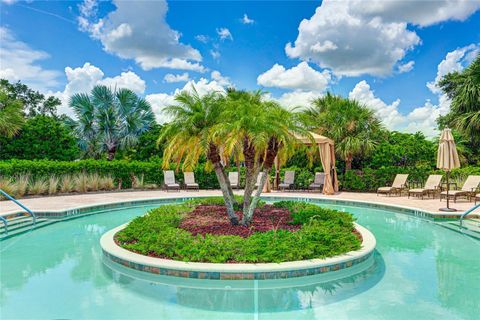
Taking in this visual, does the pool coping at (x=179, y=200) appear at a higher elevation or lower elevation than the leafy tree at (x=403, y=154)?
lower

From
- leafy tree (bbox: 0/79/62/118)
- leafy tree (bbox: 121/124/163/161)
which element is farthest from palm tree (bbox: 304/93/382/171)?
leafy tree (bbox: 0/79/62/118)

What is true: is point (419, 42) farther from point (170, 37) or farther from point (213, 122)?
point (213, 122)

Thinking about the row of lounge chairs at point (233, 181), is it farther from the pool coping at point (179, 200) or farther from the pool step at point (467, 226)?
the pool step at point (467, 226)

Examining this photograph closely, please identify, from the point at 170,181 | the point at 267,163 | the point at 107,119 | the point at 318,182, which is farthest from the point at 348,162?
the point at 107,119

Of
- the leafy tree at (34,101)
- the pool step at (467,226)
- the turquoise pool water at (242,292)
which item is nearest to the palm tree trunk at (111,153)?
the turquoise pool water at (242,292)

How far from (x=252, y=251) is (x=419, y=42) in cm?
2065

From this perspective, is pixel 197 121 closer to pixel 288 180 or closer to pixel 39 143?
pixel 288 180

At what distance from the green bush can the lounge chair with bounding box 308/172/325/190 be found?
9.52 meters

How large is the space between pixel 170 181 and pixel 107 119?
8387mm

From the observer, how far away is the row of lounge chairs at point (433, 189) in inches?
547

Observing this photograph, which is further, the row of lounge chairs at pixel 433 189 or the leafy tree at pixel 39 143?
the leafy tree at pixel 39 143

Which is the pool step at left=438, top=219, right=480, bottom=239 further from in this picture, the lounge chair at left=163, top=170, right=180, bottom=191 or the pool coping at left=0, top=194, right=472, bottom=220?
the lounge chair at left=163, top=170, right=180, bottom=191

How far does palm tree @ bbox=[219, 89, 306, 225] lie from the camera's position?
7.49 meters

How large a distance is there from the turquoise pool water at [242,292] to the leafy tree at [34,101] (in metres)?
36.2
